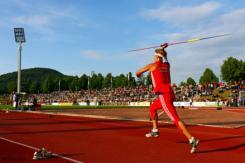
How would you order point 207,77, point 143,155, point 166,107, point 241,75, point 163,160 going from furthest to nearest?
point 207,77
point 241,75
point 166,107
point 143,155
point 163,160

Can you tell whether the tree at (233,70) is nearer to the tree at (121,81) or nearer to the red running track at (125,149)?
the tree at (121,81)

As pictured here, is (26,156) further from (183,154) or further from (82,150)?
(183,154)

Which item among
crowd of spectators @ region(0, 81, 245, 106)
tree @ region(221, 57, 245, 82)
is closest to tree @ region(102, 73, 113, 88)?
crowd of spectators @ region(0, 81, 245, 106)

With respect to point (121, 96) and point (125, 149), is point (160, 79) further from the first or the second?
point (121, 96)

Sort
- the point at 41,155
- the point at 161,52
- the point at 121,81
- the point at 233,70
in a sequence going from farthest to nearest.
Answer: the point at 121,81
the point at 233,70
the point at 161,52
the point at 41,155

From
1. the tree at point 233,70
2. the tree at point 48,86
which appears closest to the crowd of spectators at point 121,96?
the tree at point 233,70

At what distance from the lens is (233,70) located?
9912 cm

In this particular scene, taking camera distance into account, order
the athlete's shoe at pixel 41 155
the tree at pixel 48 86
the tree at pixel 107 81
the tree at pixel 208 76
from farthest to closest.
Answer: the tree at pixel 48 86 → the tree at pixel 107 81 → the tree at pixel 208 76 → the athlete's shoe at pixel 41 155

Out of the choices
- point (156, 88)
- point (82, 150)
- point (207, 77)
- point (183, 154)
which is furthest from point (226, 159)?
point (207, 77)

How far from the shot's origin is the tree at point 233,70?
9854 cm

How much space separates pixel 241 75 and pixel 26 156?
95.4 meters

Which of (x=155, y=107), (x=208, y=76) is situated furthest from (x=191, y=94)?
(x=155, y=107)

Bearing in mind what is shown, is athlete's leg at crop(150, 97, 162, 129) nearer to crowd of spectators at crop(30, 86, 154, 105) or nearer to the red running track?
the red running track

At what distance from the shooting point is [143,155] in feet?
28.3
